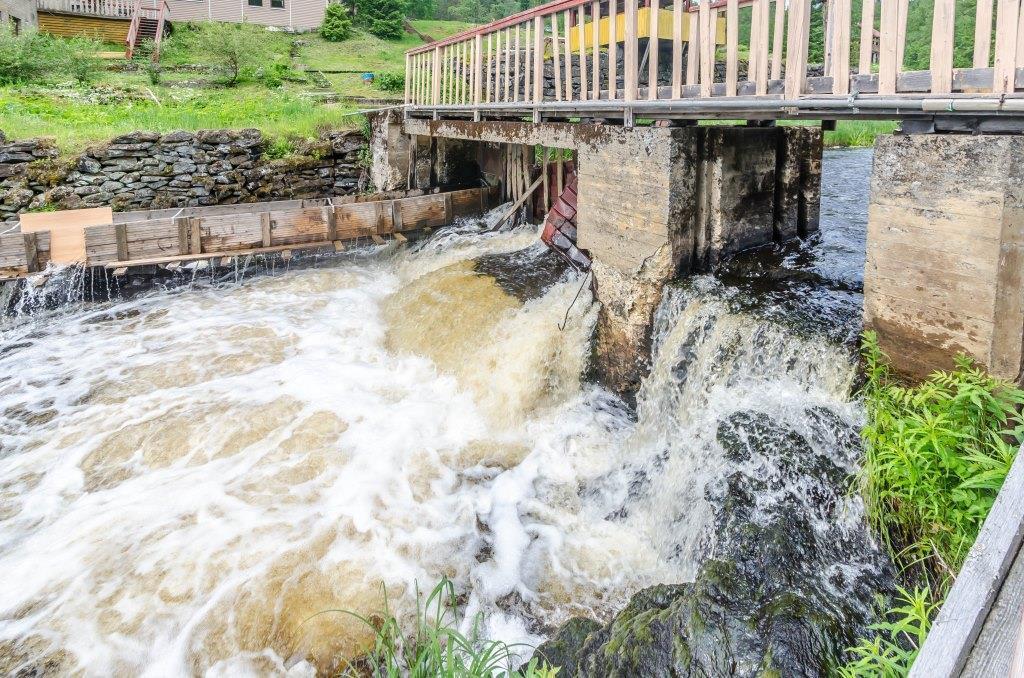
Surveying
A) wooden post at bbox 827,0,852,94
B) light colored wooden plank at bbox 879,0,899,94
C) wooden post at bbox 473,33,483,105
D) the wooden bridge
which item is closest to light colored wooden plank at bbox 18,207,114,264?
wooden post at bbox 473,33,483,105

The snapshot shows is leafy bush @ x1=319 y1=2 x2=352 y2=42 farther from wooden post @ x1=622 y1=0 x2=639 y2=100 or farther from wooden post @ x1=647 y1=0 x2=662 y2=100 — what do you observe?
wooden post @ x1=647 y1=0 x2=662 y2=100

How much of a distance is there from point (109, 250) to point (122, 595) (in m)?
6.81

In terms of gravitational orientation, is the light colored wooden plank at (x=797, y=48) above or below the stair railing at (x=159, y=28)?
below

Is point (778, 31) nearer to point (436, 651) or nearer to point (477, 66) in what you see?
point (436, 651)

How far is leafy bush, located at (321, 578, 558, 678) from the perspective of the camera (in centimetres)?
304

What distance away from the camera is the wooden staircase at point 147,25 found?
23484 millimetres

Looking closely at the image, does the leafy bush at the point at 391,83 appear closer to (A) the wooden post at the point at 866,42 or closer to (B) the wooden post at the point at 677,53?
(B) the wooden post at the point at 677,53

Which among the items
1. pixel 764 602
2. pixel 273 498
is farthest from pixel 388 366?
pixel 764 602

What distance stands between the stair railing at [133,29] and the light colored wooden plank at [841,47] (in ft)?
80.1

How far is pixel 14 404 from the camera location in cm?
749

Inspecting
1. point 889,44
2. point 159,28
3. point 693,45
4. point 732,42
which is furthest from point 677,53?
point 159,28

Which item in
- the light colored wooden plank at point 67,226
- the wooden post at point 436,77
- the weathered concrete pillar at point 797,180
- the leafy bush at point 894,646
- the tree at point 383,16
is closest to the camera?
the leafy bush at point 894,646

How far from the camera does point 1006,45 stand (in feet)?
12.2

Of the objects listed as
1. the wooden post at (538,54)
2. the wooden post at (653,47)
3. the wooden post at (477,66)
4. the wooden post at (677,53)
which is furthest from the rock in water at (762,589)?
the wooden post at (477,66)
